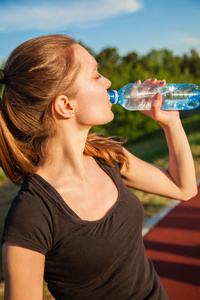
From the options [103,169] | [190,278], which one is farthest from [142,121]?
[103,169]

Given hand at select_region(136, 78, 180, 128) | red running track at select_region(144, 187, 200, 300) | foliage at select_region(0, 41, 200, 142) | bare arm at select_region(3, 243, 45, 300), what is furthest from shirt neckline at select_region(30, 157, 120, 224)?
foliage at select_region(0, 41, 200, 142)

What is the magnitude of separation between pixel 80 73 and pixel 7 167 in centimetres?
69

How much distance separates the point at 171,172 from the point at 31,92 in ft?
3.45

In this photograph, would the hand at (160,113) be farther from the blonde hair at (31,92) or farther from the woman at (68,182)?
the blonde hair at (31,92)

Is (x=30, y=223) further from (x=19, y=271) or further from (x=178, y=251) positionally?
(x=178, y=251)

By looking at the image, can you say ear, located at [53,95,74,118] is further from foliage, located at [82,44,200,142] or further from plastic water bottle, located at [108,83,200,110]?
foliage, located at [82,44,200,142]

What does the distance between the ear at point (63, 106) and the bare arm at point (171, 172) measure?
1.65 feet

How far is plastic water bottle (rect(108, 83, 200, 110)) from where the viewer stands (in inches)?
98.1

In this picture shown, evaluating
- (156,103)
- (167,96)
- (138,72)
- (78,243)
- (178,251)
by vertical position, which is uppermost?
(156,103)

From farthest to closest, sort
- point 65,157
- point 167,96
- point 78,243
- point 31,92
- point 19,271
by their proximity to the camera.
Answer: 1. point 167,96
2. point 65,157
3. point 31,92
4. point 78,243
5. point 19,271

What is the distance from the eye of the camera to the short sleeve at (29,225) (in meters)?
1.39

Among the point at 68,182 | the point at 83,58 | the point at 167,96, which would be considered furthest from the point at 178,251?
the point at 83,58

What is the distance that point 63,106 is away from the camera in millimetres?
1761

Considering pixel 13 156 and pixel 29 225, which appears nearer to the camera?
pixel 29 225
